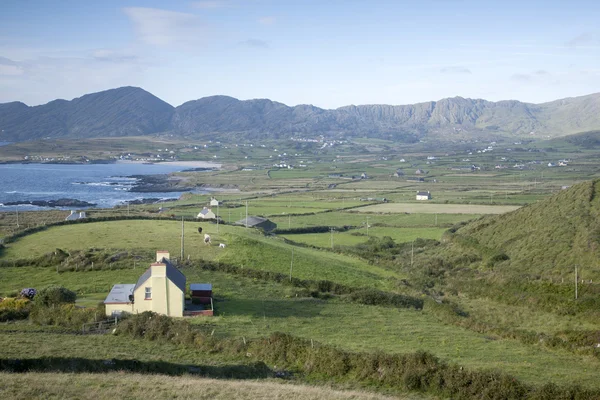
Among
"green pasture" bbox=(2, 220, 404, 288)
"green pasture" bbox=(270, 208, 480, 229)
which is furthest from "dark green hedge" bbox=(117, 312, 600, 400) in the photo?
"green pasture" bbox=(270, 208, 480, 229)

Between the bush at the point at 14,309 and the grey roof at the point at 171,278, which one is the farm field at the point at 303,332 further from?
the grey roof at the point at 171,278

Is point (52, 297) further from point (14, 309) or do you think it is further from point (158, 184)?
point (158, 184)

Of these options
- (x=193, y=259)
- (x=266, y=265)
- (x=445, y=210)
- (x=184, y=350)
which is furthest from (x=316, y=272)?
(x=445, y=210)

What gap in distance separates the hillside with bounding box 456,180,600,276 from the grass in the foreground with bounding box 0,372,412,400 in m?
23.4

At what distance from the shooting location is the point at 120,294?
A: 83.1 ft

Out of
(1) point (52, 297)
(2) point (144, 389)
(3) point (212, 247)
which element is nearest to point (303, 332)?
(2) point (144, 389)

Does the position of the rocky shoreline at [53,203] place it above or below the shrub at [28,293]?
below

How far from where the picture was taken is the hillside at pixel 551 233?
117 ft

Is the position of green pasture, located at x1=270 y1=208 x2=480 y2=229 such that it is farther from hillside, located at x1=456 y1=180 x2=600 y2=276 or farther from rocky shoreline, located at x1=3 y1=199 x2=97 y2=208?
rocky shoreline, located at x1=3 y1=199 x2=97 y2=208

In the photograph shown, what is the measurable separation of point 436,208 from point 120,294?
184ft

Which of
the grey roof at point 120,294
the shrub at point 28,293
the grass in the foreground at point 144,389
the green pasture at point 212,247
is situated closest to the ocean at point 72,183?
the green pasture at point 212,247

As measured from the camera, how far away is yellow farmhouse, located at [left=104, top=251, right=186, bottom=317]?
24562mm

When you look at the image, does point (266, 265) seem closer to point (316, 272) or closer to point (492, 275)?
point (316, 272)

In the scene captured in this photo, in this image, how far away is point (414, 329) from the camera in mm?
24812
